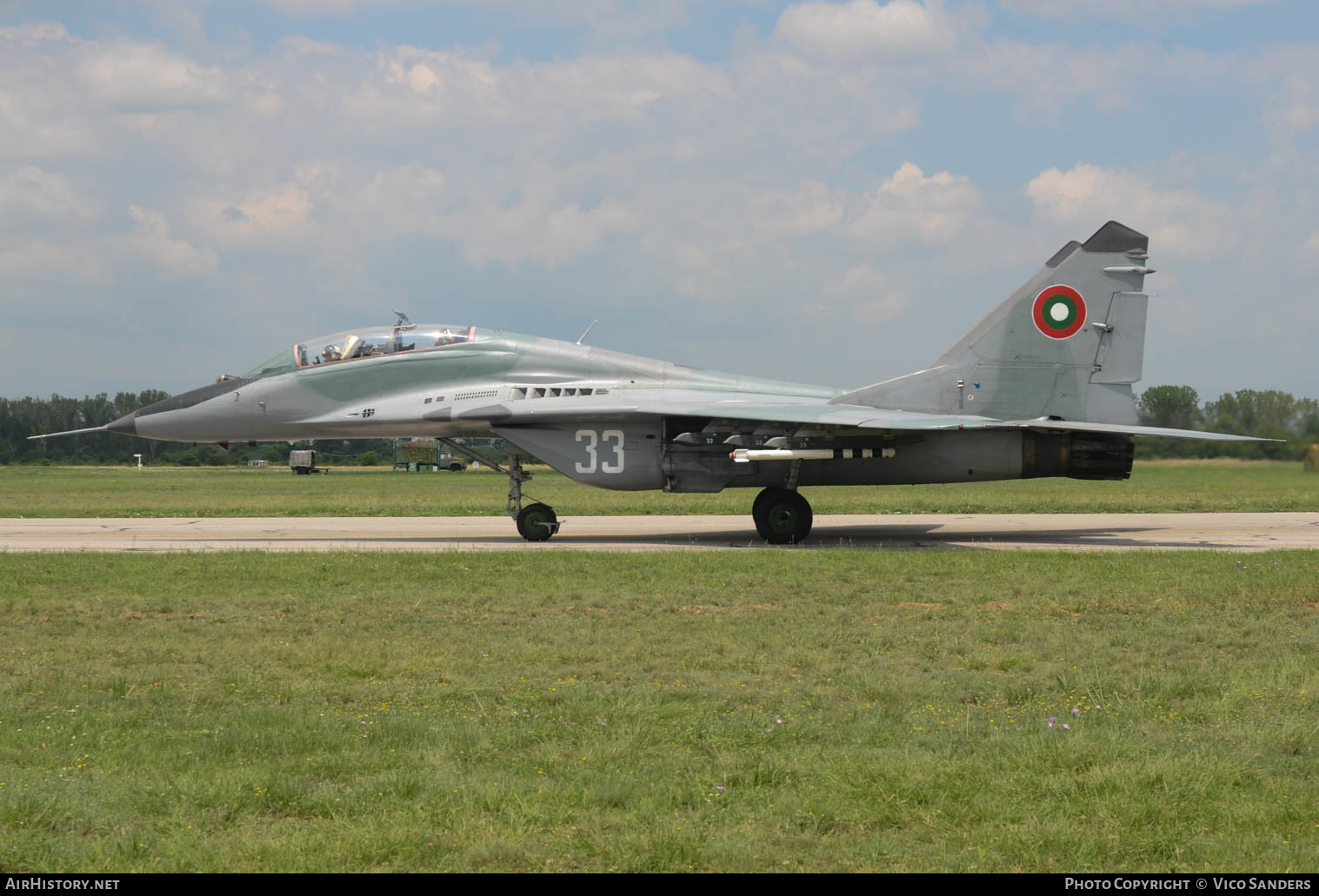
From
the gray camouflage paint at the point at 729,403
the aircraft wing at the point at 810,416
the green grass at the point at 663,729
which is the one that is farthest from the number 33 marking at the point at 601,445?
the green grass at the point at 663,729

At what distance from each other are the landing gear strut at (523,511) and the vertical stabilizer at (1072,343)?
6748 millimetres

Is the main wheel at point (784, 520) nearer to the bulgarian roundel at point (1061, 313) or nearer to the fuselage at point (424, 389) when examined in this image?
the fuselage at point (424, 389)

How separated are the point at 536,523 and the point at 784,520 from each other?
4252mm

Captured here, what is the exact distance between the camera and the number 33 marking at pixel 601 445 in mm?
18172

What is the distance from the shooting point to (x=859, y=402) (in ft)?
61.0

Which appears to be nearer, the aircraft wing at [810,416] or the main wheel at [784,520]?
the aircraft wing at [810,416]

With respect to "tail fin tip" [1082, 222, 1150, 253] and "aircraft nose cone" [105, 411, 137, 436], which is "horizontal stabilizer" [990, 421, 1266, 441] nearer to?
"tail fin tip" [1082, 222, 1150, 253]

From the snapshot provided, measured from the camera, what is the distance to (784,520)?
18.0m

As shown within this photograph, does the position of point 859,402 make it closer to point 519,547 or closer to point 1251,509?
point 519,547

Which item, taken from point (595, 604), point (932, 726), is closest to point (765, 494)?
point (595, 604)

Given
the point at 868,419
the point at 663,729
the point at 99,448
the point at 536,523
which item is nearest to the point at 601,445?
the point at 536,523

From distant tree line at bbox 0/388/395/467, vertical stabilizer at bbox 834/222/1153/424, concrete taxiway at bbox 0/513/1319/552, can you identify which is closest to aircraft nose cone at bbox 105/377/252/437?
concrete taxiway at bbox 0/513/1319/552

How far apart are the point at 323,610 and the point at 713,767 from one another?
648 cm

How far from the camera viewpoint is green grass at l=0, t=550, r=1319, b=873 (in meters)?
4.70
